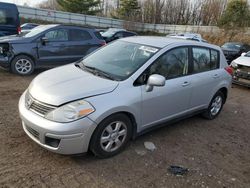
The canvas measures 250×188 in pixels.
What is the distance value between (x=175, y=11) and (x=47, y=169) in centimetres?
4752

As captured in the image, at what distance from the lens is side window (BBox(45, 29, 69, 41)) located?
764 cm

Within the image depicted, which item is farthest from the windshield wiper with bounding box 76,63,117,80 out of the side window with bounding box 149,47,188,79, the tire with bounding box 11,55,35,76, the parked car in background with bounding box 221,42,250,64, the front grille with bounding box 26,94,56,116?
the parked car in background with bounding box 221,42,250,64

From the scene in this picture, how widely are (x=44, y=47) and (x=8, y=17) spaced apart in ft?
10.0

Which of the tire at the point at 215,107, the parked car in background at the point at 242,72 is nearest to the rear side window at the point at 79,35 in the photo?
the tire at the point at 215,107

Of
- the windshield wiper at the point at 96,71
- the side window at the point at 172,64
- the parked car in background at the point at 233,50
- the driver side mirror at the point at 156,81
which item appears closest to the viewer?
the driver side mirror at the point at 156,81

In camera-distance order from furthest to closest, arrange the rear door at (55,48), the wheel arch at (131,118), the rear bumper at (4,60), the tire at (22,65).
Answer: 1. the rear door at (55,48)
2. the tire at (22,65)
3. the rear bumper at (4,60)
4. the wheel arch at (131,118)

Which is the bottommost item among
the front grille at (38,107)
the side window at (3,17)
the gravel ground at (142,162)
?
the gravel ground at (142,162)

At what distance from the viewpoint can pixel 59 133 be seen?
2.92 metres

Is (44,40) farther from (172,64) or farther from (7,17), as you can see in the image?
(172,64)

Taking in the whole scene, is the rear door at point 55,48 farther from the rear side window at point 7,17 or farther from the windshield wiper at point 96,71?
the windshield wiper at point 96,71

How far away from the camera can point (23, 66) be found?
7.49 meters

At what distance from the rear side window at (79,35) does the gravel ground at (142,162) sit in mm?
4025

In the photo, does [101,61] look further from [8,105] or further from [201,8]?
[201,8]

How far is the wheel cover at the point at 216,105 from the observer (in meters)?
5.20
